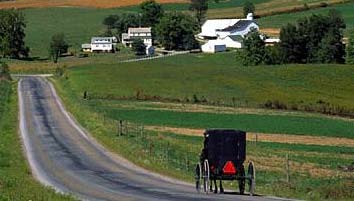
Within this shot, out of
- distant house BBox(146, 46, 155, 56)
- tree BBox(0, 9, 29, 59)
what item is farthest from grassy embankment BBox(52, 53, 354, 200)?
tree BBox(0, 9, 29, 59)

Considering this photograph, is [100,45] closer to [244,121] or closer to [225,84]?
[225,84]

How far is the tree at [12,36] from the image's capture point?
181 meters

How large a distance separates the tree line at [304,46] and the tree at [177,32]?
1395 inches

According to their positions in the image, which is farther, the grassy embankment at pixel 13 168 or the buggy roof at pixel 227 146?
the buggy roof at pixel 227 146

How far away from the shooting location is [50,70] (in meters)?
152

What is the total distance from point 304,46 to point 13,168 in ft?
365

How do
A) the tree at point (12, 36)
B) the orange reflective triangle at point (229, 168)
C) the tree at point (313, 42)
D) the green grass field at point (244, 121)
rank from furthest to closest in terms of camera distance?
the tree at point (12, 36), the tree at point (313, 42), the green grass field at point (244, 121), the orange reflective triangle at point (229, 168)

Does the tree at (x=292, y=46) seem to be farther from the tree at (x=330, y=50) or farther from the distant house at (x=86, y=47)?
the distant house at (x=86, y=47)

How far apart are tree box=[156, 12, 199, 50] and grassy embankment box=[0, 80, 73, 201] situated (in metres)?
99.5

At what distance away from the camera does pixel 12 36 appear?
591ft

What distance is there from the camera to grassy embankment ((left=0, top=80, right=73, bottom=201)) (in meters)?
25.8

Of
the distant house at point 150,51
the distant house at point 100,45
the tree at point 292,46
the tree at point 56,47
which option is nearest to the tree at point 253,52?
the tree at point 292,46

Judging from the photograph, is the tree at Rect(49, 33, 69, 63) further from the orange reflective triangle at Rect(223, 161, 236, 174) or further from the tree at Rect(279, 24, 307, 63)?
the orange reflective triangle at Rect(223, 161, 236, 174)

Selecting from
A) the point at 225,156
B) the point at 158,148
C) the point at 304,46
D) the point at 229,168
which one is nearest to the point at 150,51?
the point at 304,46
